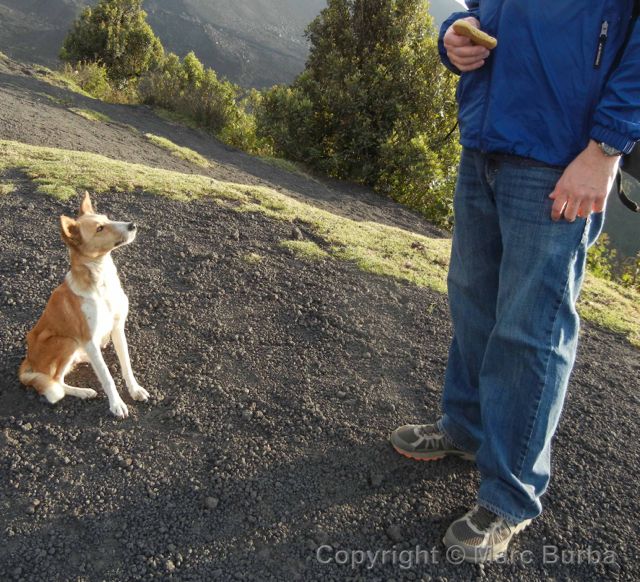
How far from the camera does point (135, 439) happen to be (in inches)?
116

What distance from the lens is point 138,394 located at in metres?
3.24

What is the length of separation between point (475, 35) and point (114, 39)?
21926 millimetres

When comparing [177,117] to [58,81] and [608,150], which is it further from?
[608,150]

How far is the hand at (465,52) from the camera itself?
2.16 metres

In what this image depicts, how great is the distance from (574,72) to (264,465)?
231cm

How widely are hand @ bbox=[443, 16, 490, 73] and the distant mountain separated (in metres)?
48.0

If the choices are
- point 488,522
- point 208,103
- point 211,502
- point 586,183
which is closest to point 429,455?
point 488,522

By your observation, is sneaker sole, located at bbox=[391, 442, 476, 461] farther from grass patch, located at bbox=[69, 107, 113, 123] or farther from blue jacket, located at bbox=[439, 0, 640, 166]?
grass patch, located at bbox=[69, 107, 113, 123]

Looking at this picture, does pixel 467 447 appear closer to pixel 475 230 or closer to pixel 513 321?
pixel 513 321

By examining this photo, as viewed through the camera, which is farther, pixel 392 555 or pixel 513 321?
pixel 392 555

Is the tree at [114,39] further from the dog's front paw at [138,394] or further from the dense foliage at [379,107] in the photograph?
the dog's front paw at [138,394]

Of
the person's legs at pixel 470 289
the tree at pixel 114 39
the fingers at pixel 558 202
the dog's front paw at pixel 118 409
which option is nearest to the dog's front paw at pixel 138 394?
the dog's front paw at pixel 118 409

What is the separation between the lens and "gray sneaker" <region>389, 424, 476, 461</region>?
289cm

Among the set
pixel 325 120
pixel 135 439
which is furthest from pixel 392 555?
pixel 325 120
